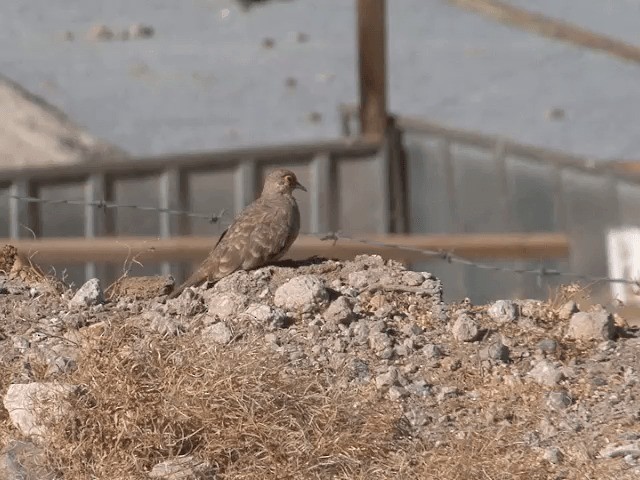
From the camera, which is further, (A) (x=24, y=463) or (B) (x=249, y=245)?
(B) (x=249, y=245)

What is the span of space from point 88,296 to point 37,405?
110cm

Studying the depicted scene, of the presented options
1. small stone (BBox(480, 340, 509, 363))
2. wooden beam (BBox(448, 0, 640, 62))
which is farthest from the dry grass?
wooden beam (BBox(448, 0, 640, 62))

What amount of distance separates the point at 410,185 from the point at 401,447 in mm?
8911

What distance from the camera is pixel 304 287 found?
6805mm

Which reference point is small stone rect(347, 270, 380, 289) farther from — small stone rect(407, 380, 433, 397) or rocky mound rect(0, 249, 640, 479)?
small stone rect(407, 380, 433, 397)

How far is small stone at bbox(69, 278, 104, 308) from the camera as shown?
264 inches

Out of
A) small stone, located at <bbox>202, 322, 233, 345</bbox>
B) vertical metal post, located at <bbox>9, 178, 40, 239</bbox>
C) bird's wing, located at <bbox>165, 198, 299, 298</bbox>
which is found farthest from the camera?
vertical metal post, located at <bbox>9, 178, 40, 239</bbox>

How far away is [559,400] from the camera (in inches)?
247

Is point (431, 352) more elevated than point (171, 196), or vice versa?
point (171, 196)

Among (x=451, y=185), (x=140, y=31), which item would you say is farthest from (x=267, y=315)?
(x=140, y=31)

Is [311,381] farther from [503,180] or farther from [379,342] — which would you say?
[503,180]

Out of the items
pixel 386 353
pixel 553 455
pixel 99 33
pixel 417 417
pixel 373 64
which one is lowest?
pixel 553 455

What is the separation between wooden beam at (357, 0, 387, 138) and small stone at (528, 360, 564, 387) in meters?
7.82

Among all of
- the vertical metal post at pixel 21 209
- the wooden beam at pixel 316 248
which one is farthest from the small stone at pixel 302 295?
the vertical metal post at pixel 21 209
